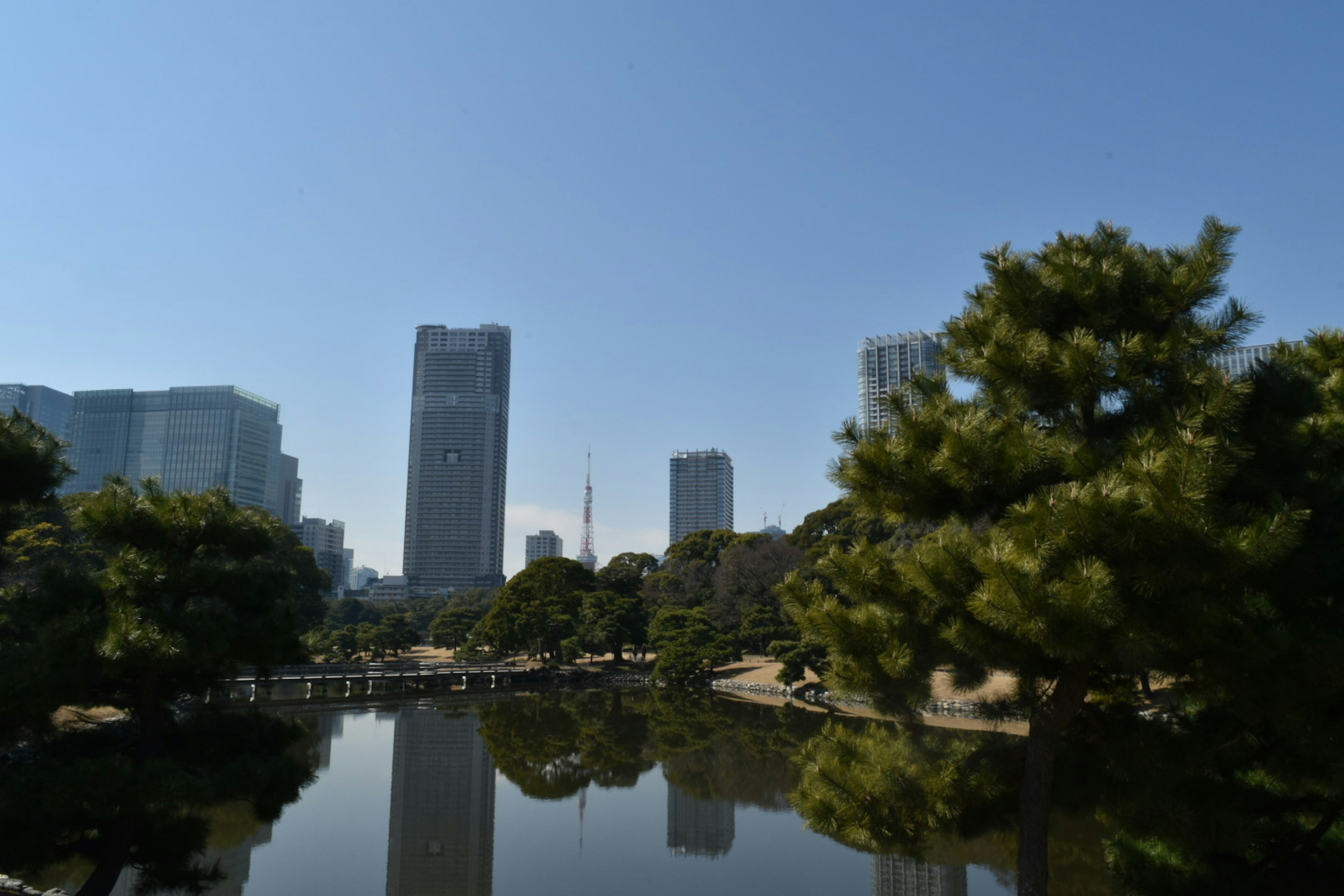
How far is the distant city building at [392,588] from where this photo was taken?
93562 millimetres

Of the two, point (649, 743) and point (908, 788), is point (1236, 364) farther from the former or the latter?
point (649, 743)

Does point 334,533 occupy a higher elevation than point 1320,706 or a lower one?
higher

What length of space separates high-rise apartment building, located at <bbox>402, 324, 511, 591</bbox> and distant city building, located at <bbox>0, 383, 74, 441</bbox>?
133ft

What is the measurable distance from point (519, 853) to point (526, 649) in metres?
25.3

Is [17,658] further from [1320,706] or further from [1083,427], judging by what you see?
[1320,706]

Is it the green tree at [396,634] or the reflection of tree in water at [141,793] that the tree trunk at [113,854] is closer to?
the reflection of tree in water at [141,793]

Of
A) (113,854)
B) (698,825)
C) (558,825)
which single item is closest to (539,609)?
(558,825)

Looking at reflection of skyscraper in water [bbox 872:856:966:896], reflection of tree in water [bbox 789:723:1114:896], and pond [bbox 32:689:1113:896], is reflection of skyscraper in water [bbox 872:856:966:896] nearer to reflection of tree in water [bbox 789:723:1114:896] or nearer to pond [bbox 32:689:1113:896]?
pond [bbox 32:689:1113:896]

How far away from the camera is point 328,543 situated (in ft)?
416

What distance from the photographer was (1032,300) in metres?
4.43

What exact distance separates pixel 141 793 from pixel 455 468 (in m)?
91.9

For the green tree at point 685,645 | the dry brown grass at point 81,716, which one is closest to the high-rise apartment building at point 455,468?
the green tree at point 685,645

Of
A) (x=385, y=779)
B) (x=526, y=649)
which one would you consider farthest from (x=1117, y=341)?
(x=526, y=649)

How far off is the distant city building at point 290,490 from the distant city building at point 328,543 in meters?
1.64
